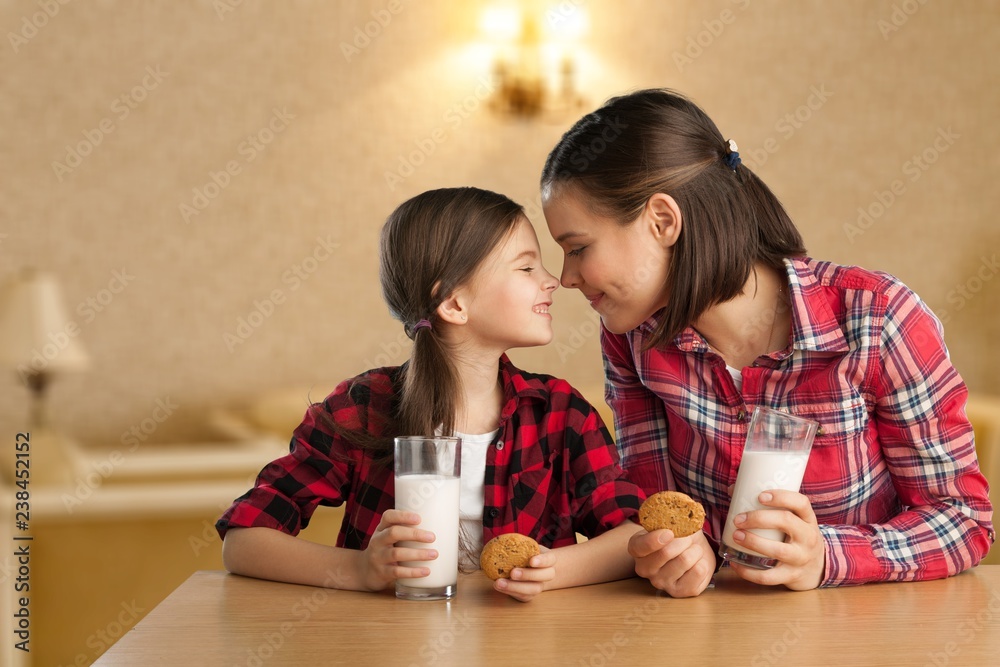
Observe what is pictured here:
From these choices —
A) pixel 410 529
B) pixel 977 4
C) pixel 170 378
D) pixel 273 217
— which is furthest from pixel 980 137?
pixel 410 529

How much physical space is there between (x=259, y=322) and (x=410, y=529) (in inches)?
108

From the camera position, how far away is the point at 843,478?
1347 mm

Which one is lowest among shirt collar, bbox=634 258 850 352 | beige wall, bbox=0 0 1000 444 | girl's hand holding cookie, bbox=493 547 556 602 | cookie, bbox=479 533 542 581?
girl's hand holding cookie, bbox=493 547 556 602

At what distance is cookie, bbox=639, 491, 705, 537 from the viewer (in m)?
1.08

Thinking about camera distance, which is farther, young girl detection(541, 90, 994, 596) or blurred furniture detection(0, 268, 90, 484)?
blurred furniture detection(0, 268, 90, 484)

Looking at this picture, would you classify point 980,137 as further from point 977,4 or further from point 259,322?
point 259,322

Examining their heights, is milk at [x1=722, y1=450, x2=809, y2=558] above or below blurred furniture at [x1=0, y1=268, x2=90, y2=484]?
below

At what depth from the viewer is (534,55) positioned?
360cm

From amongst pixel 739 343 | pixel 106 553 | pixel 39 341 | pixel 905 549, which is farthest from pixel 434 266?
pixel 39 341

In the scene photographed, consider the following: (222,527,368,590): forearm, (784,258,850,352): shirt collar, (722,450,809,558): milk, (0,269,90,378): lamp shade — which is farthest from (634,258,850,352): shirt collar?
(0,269,90,378): lamp shade

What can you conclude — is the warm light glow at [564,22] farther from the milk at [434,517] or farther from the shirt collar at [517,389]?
the milk at [434,517]

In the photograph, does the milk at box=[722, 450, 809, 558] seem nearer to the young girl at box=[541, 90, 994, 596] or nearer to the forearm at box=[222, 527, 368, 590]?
the young girl at box=[541, 90, 994, 596]

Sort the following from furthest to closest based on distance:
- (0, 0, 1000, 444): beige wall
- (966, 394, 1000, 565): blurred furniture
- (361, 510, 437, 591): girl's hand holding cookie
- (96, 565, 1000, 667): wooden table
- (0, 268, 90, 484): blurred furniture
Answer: (0, 0, 1000, 444): beige wall < (0, 268, 90, 484): blurred furniture < (966, 394, 1000, 565): blurred furniture < (361, 510, 437, 591): girl's hand holding cookie < (96, 565, 1000, 667): wooden table

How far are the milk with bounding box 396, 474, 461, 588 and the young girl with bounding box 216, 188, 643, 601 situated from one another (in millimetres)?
143
